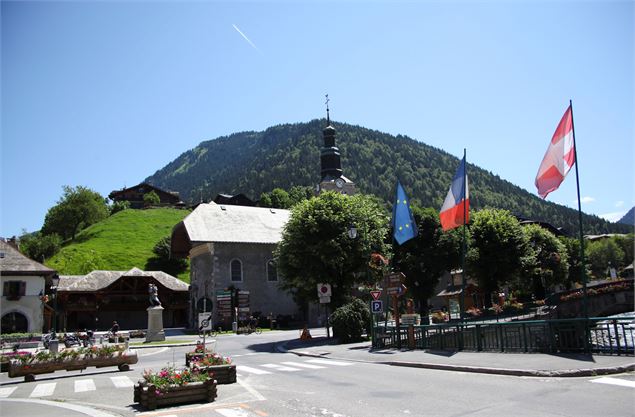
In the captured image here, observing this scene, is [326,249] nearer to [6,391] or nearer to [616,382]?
[6,391]

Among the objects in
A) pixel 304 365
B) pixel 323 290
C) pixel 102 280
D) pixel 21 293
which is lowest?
pixel 304 365

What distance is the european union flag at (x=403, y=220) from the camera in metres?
23.0

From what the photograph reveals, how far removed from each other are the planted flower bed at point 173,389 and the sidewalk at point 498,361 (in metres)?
7.50

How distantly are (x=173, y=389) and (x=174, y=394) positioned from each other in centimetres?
11

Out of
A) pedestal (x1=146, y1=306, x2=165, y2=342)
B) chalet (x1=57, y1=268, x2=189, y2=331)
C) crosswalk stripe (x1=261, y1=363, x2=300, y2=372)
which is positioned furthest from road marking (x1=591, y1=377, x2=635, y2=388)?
chalet (x1=57, y1=268, x2=189, y2=331)

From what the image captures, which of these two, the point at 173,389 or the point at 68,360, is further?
the point at 68,360

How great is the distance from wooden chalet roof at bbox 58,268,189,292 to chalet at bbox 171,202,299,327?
7400 millimetres

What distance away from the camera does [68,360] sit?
17.3 m

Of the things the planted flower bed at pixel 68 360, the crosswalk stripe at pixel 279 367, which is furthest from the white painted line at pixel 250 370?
the planted flower bed at pixel 68 360

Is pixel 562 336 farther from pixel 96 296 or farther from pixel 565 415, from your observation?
pixel 96 296

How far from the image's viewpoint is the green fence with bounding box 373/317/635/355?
45.3ft

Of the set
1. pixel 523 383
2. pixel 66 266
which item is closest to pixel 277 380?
pixel 523 383

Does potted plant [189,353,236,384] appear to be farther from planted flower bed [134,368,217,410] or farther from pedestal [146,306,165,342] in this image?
pedestal [146,306,165,342]

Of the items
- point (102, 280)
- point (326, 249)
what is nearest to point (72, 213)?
point (102, 280)
